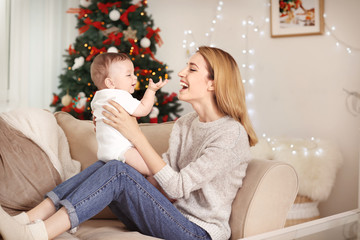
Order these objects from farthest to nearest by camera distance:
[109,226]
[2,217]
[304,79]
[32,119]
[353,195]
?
[304,79], [353,195], [32,119], [109,226], [2,217]

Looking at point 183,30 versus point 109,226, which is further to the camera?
point 183,30

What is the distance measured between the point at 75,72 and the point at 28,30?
0.74 meters

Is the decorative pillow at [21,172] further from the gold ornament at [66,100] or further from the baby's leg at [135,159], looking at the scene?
the gold ornament at [66,100]

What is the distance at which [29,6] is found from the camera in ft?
14.3

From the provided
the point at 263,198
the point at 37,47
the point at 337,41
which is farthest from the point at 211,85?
the point at 37,47

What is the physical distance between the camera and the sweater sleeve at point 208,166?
1.66m

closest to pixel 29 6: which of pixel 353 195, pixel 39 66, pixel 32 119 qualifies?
pixel 39 66

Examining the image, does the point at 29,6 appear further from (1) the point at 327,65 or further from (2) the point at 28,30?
(1) the point at 327,65

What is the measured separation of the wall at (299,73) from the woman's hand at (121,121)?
87.3 inches

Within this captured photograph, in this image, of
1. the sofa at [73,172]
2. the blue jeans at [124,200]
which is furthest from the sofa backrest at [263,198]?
the blue jeans at [124,200]

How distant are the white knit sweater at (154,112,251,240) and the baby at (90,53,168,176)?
6.7 inches

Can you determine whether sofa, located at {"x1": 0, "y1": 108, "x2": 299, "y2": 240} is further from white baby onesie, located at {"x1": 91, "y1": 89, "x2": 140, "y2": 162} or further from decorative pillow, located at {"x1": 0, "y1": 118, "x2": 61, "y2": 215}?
white baby onesie, located at {"x1": 91, "y1": 89, "x2": 140, "y2": 162}

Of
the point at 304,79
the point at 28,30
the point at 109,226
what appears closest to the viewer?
the point at 109,226

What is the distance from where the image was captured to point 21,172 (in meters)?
1.92
